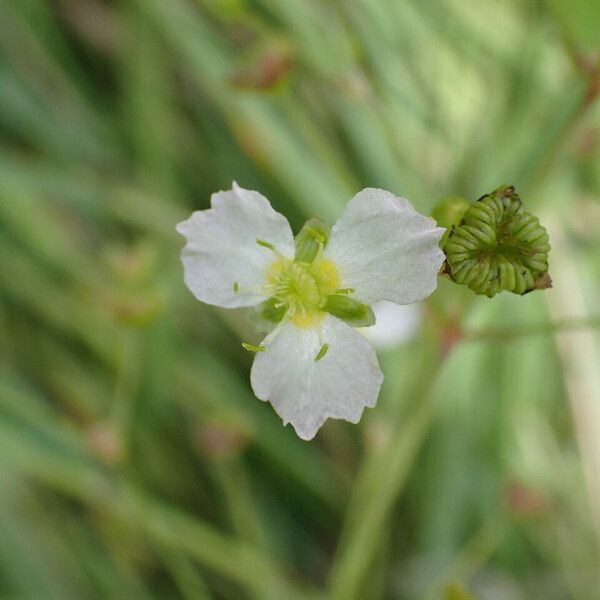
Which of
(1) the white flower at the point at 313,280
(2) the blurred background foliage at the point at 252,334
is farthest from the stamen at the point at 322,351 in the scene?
(2) the blurred background foliage at the point at 252,334

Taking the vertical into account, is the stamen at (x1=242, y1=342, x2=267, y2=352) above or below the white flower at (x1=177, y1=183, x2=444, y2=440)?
below

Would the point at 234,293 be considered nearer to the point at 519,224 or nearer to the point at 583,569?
the point at 519,224

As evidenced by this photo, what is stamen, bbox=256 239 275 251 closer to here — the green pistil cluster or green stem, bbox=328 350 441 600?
the green pistil cluster

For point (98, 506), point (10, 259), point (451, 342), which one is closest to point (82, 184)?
point (10, 259)

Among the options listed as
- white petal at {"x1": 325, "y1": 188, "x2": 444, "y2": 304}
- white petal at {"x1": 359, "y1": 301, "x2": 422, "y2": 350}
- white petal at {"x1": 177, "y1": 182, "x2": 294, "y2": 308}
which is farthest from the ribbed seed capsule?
white petal at {"x1": 359, "y1": 301, "x2": 422, "y2": 350}

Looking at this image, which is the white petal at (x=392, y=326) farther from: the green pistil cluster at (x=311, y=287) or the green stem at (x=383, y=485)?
the green pistil cluster at (x=311, y=287)
